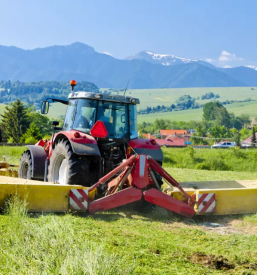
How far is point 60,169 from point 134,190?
2013mm

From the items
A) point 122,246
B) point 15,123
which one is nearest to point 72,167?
point 122,246

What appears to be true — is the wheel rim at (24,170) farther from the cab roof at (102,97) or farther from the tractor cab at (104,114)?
the cab roof at (102,97)

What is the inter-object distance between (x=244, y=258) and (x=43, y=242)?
2147 millimetres

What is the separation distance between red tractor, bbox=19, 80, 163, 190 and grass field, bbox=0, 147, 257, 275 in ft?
3.57

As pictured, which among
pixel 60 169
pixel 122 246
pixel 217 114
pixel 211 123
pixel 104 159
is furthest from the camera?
pixel 217 114

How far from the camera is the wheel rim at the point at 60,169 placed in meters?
8.31

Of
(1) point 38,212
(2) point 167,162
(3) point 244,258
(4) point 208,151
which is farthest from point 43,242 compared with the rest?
(4) point 208,151

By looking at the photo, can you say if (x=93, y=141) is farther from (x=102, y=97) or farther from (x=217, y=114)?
(x=217, y=114)

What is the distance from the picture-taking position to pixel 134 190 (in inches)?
281

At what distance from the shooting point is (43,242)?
439 centimetres

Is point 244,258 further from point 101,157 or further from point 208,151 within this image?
point 208,151

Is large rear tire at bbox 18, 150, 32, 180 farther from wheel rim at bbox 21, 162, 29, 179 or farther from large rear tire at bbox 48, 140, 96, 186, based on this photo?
large rear tire at bbox 48, 140, 96, 186

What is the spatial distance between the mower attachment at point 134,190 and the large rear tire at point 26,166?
295 centimetres

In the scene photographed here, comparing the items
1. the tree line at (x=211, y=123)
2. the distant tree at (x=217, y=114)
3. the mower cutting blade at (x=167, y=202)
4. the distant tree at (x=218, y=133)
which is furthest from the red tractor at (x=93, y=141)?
the distant tree at (x=217, y=114)
